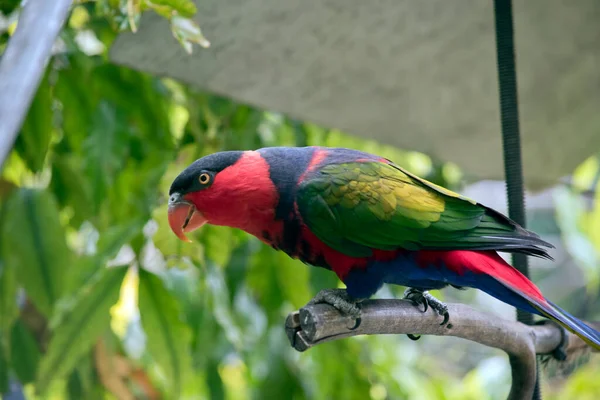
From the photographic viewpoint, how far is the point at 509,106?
111 centimetres

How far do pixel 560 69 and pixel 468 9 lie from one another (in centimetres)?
34

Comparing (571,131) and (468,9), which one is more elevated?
(468,9)

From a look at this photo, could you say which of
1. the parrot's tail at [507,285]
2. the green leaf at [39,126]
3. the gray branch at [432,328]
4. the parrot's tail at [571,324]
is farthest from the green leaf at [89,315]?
the parrot's tail at [571,324]

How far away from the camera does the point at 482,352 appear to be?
5.75 m

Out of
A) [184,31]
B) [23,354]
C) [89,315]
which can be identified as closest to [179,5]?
[184,31]

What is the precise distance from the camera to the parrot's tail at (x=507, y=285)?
901mm

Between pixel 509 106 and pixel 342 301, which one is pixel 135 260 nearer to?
pixel 342 301

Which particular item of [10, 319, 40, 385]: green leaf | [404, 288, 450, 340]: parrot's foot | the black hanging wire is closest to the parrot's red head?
[404, 288, 450, 340]: parrot's foot

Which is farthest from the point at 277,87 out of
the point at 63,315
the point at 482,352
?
the point at 482,352

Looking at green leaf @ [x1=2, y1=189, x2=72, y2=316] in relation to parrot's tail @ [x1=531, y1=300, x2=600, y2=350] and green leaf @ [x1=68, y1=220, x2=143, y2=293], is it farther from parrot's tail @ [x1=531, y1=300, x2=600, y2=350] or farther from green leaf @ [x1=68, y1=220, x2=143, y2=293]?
parrot's tail @ [x1=531, y1=300, x2=600, y2=350]

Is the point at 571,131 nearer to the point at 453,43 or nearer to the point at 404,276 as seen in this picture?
the point at 453,43

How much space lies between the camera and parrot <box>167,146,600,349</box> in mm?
964

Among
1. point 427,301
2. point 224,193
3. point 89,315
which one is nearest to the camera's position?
point 224,193

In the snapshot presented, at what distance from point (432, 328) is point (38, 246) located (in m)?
0.91
